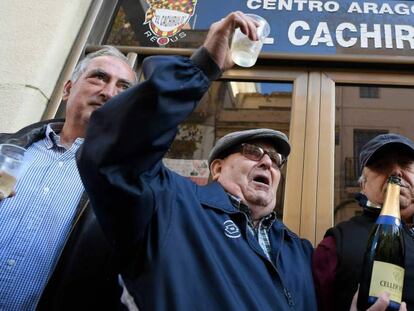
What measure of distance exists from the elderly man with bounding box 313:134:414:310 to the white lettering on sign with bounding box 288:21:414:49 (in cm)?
122

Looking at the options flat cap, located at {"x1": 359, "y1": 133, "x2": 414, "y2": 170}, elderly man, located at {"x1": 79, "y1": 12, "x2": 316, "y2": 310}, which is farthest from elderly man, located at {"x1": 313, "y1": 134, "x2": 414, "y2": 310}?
elderly man, located at {"x1": 79, "y1": 12, "x2": 316, "y2": 310}

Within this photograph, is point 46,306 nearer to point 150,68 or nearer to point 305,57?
point 150,68

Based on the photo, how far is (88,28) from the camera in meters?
3.27

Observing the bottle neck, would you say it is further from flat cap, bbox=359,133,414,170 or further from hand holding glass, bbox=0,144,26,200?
hand holding glass, bbox=0,144,26,200

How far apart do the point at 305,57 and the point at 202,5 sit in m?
0.90

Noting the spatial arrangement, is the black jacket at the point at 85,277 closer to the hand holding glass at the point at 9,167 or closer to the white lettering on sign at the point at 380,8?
the hand holding glass at the point at 9,167

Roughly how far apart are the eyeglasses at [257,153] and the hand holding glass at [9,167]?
99 centimetres

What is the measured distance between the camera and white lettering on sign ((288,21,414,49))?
3035 mm

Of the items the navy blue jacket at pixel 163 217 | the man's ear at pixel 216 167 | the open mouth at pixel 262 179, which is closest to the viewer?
the navy blue jacket at pixel 163 217

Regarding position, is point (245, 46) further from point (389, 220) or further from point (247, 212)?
point (389, 220)

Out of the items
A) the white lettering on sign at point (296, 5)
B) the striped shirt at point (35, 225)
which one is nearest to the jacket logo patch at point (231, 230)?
the striped shirt at point (35, 225)

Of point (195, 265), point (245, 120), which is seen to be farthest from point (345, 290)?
point (245, 120)

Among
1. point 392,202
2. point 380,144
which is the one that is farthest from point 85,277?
point 380,144

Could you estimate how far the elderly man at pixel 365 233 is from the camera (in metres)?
1.73
